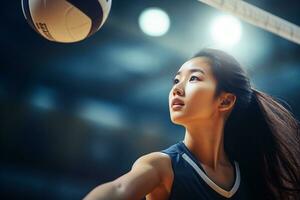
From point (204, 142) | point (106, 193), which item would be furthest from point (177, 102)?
point (106, 193)

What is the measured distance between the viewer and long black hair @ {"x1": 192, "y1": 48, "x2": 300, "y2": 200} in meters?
2.05

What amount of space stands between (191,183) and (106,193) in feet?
1.69

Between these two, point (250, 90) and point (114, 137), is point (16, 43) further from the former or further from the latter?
point (250, 90)

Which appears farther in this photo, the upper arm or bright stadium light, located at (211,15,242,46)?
bright stadium light, located at (211,15,242,46)

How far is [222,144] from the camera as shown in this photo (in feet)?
6.70

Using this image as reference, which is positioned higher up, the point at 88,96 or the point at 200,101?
the point at 88,96

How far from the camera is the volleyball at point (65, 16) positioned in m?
2.14

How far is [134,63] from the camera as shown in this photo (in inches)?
259

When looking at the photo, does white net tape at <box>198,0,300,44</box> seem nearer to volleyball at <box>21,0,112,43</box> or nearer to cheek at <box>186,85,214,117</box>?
volleyball at <box>21,0,112,43</box>

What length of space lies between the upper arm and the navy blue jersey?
0.27 ft

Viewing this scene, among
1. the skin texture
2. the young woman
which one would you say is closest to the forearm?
the young woman

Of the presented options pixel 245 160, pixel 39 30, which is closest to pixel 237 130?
pixel 245 160

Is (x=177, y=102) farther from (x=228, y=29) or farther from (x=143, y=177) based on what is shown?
(x=228, y=29)

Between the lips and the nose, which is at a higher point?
the nose
